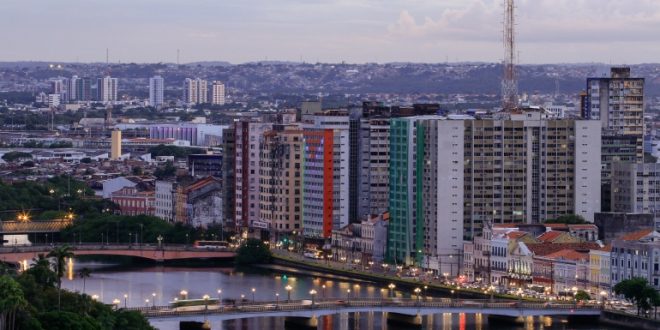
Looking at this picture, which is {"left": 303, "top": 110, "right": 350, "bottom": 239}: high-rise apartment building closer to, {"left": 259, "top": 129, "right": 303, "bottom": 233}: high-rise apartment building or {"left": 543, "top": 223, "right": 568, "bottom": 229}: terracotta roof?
{"left": 259, "top": 129, "right": 303, "bottom": 233}: high-rise apartment building

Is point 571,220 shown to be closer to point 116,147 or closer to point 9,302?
point 9,302

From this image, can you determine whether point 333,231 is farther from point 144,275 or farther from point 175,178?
point 175,178

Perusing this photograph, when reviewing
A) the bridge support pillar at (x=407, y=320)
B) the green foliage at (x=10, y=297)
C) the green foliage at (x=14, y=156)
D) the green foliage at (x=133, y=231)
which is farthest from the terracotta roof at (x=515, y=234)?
the green foliage at (x=14, y=156)

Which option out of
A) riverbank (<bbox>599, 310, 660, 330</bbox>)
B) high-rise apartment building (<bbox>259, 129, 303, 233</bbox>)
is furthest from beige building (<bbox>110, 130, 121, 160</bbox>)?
riverbank (<bbox>599, 310, 660, 330</bbox>)

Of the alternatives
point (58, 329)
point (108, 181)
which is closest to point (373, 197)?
point (108, 181)

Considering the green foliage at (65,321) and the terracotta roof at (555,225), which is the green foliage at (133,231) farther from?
the green foliage at (65,321)

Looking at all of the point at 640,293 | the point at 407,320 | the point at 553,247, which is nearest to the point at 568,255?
the point at 553,247
